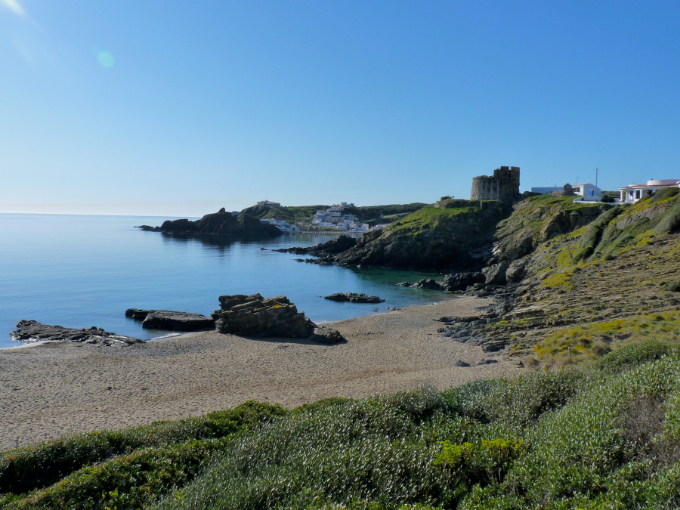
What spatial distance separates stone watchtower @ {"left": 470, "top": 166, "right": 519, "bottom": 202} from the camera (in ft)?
279

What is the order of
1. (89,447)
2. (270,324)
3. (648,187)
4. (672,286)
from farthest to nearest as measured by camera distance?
(648,187), (270,324), (672,286), (89,447)

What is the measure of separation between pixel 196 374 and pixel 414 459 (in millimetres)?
15921

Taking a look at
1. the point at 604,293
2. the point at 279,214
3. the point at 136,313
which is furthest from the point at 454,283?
the point at 279,214

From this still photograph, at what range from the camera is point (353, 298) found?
44219 mm

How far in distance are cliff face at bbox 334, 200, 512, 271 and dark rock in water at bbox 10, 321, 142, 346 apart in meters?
46.9

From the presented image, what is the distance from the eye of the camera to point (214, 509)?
18.9ft

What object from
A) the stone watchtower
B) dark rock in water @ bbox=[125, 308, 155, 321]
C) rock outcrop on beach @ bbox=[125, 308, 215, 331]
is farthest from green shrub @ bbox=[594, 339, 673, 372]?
the stone watchtower

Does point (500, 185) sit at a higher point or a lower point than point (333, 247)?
higher

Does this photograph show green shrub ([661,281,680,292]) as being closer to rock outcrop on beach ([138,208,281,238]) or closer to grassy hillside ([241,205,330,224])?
rock outcrop on beach ([138,208,281,238])

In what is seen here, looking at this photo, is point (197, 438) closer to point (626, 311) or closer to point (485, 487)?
point (485, 487)

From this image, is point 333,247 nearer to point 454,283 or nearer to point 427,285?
point 427,285

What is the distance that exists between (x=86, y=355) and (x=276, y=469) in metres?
20.4

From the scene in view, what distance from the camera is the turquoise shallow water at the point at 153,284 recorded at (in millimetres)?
35938

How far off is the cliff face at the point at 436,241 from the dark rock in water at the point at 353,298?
81.0ft
